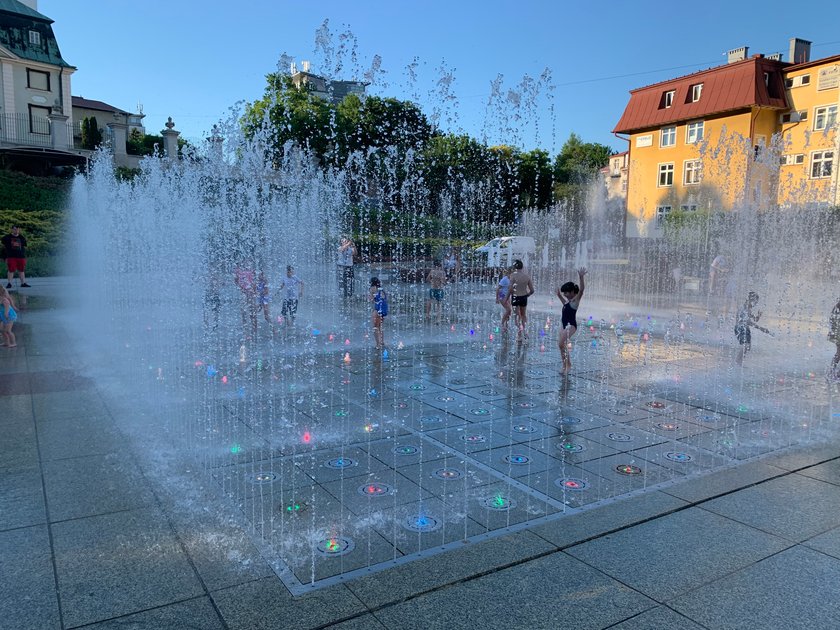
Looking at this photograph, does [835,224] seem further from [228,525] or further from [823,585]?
[228,525]

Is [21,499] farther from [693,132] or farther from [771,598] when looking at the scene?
[693,132]

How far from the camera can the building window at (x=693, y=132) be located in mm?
35531

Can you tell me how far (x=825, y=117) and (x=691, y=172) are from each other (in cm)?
704

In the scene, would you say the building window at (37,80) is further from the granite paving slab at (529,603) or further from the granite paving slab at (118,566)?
the granite paving slab at (529,603)

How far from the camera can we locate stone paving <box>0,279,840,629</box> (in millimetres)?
3076

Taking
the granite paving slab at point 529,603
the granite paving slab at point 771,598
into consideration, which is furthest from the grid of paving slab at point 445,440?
the granite paving slab at point 771,598

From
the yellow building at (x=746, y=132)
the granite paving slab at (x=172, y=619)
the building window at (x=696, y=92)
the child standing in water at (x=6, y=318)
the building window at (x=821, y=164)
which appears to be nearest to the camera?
the granite paving slab at (x=172, y=619)

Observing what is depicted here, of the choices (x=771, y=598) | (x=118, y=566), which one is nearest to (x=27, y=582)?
(x=118, y=566)

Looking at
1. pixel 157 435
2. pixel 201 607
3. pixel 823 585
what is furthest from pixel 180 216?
pixel 823 585

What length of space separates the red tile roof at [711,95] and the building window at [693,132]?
24.4 inches

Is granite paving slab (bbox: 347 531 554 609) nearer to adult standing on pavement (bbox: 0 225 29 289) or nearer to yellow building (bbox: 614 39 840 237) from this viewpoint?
adult standing on pavement (bbox: 0 225 29 289)

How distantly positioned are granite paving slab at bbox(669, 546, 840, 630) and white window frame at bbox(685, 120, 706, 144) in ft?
119

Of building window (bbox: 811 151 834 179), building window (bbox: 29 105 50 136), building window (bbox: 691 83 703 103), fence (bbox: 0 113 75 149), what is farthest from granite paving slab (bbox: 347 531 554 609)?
building window (bbox: 29 105 50 136)

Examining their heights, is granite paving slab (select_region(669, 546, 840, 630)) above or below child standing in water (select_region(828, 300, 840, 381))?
below
